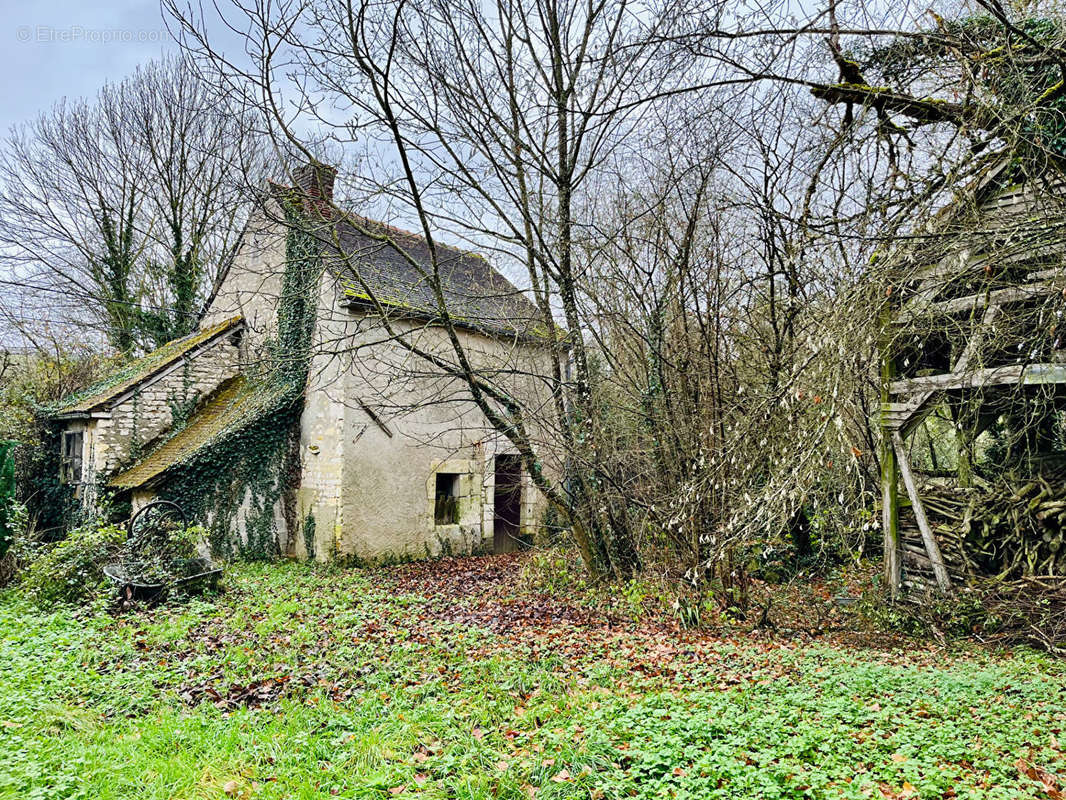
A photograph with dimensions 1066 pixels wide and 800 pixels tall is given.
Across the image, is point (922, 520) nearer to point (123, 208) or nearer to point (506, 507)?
point (506, 507)

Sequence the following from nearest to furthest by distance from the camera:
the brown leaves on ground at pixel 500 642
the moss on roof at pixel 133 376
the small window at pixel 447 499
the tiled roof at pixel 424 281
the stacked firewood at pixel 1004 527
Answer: the brown leaves on ground at pixel 500 642, the stacked firewood at pixel 1004 527, the tiled roof at pixel 424 281, the moss on roof at pixel 133 376, the small window at pixel 447 499

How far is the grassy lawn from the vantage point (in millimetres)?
3412

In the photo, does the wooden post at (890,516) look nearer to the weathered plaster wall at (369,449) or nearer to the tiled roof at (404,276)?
the tiled roof at (404,276)

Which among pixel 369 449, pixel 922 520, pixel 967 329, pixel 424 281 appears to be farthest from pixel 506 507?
pixel 967 329

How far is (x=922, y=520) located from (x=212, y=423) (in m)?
12.5

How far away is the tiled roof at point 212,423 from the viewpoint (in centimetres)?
1152

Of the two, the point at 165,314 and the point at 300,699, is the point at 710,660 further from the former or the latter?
the point at 165,314

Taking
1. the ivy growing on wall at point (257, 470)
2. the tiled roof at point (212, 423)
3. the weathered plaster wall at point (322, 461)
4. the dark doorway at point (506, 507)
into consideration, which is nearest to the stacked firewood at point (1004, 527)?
the dark doorway at point (506, 507)

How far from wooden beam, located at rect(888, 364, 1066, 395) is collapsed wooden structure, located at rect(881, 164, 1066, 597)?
0.01m

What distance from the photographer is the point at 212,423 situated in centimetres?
1261

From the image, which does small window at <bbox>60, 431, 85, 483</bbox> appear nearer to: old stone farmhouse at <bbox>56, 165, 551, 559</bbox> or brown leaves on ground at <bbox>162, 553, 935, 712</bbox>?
old stone farmhouse at <bbox>56, 165, 551, 559</bbox>

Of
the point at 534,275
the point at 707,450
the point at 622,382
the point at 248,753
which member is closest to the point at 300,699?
the point at 248,753

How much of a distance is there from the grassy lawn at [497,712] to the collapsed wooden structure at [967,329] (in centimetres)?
192

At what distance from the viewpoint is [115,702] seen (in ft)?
15.9
